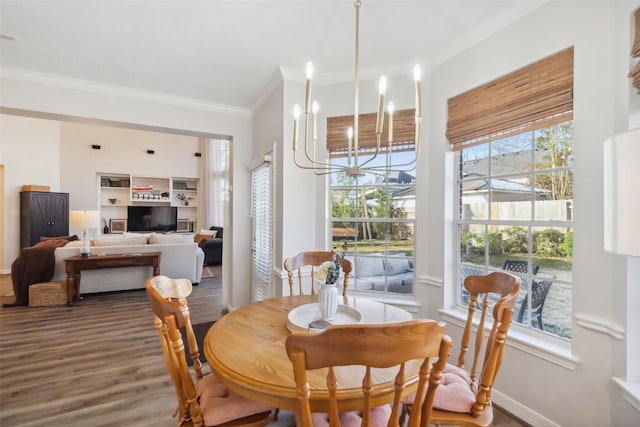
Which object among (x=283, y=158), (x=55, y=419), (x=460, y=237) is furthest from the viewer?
(x=283, y=158)

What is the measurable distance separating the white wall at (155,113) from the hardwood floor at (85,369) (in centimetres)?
102

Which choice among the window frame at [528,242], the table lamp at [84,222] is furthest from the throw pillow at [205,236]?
the window frame at [528,242]

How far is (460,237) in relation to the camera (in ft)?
8.14

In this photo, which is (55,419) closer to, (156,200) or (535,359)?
(535,359)

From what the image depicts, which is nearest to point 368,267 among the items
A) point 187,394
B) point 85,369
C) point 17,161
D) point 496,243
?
point 496,243

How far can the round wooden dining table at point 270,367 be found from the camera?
0.99 m

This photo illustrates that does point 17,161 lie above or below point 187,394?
above

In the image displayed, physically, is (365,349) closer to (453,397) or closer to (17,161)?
(453,397)

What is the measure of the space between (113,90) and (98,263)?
2.61m

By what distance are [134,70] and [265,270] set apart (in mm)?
2339

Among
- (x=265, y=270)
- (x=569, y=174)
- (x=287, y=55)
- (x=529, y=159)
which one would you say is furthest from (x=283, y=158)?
(x=569, y=174)

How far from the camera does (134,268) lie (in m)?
5.01

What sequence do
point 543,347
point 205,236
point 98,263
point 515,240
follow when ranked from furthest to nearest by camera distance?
point 205,236 → point 98,263 → point 515,240 → point 543,347

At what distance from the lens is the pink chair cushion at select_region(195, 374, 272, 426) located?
4.05ft
